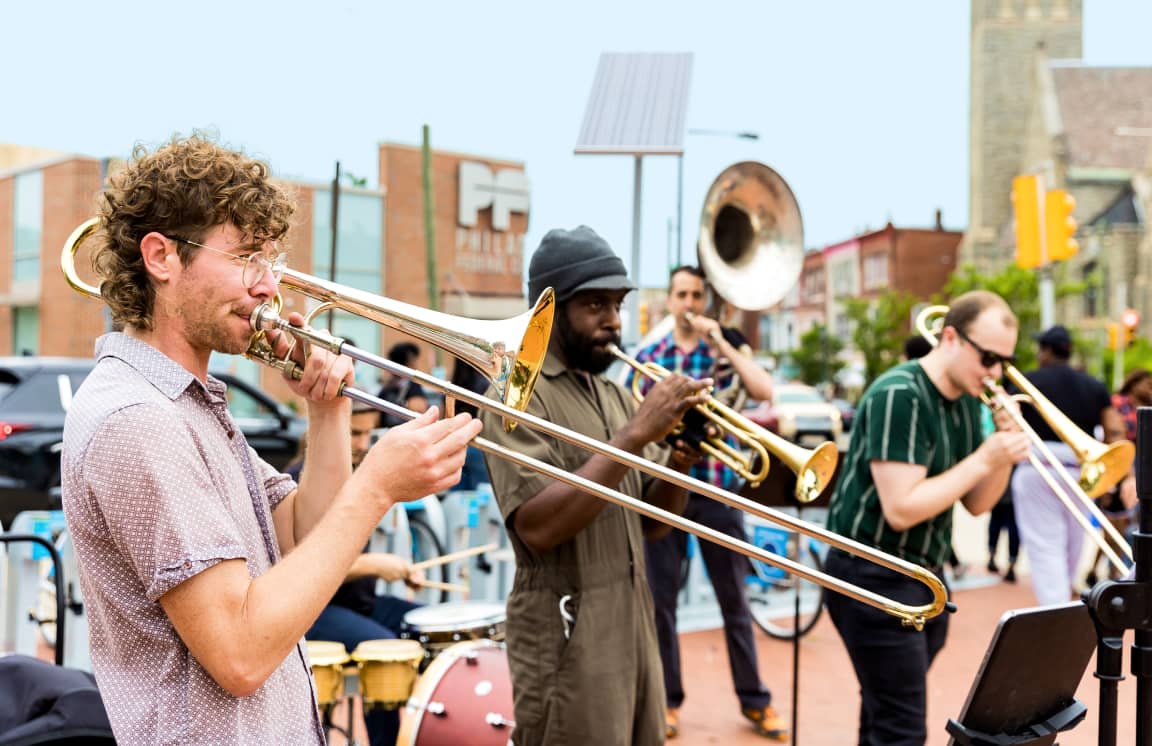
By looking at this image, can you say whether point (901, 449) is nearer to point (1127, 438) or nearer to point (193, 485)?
point (193, 485)

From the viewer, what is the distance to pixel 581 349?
3.15m

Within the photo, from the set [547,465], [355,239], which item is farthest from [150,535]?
[355,239]

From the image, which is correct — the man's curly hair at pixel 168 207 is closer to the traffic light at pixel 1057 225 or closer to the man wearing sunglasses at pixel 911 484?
the man wearing sunglasses at pixel 911 484

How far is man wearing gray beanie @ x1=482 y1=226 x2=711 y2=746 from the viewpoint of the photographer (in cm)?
284

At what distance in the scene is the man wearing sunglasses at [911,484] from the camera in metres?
3.48

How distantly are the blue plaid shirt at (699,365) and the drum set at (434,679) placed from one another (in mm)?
1835

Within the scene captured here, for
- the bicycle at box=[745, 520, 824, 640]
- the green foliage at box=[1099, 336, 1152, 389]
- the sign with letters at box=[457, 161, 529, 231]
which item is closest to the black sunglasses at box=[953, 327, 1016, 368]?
the bicycle at box=[745, 520, 824, 640]

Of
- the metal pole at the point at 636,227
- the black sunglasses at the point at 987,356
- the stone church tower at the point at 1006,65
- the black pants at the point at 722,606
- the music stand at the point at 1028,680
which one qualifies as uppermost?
the stone church tower at the point at 1006,65

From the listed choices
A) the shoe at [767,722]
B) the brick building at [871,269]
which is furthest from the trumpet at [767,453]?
the brick building at [871,269]

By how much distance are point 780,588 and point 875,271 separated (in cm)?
7671

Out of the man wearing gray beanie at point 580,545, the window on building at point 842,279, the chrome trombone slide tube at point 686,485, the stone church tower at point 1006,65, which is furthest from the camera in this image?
the window on building at point 842,279

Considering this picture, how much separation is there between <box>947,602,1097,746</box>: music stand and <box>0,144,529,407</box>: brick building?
80.2 ft

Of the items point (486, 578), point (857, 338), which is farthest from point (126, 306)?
point (857, 338)

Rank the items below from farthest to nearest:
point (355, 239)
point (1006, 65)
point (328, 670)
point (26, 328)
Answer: point (1006, 65) → point (355, 239) → point (26, 328) → point (328, 670)
